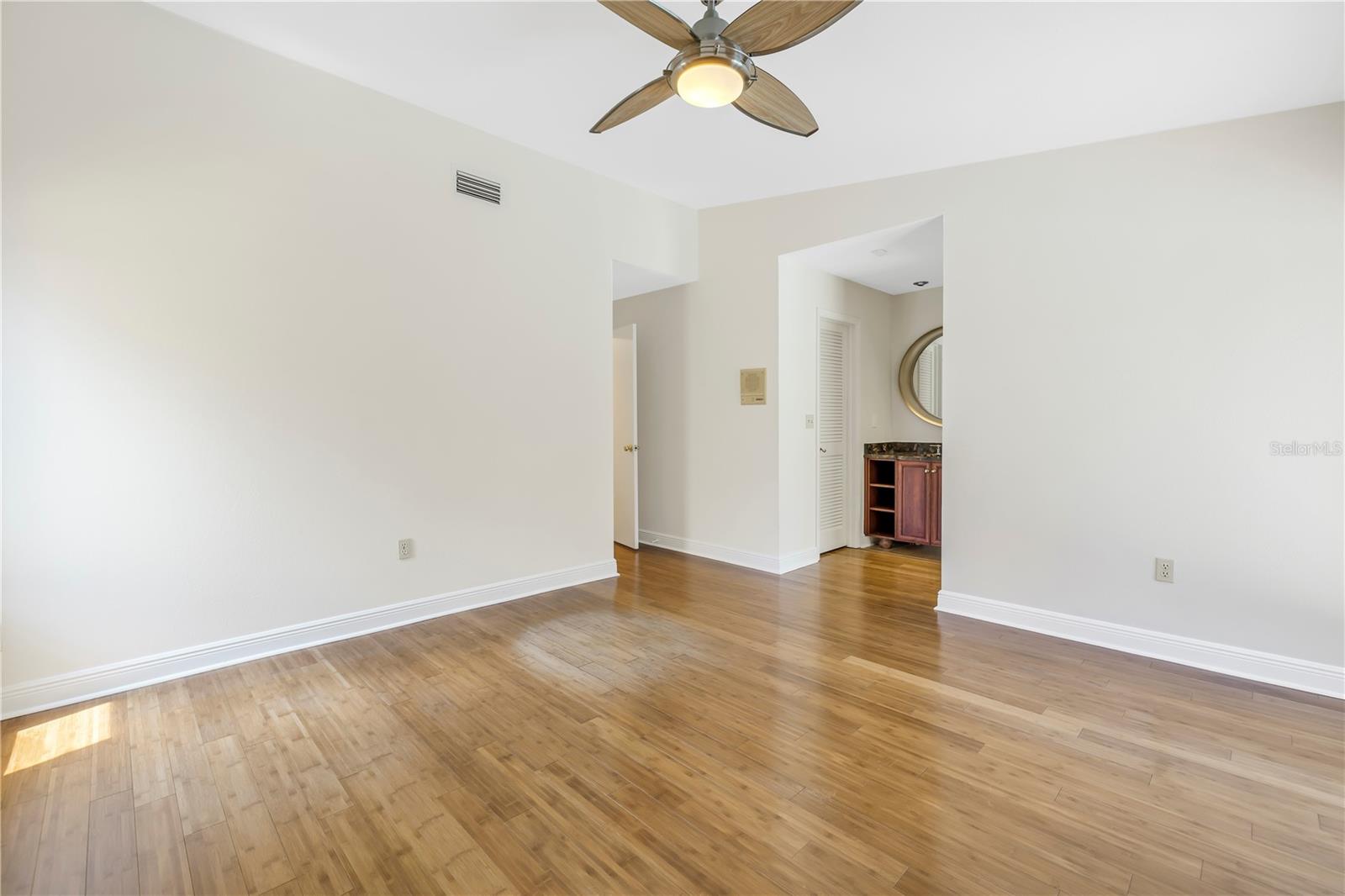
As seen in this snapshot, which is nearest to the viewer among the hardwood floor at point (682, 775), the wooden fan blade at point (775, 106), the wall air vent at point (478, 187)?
the hardwood floor at point (682, 775)

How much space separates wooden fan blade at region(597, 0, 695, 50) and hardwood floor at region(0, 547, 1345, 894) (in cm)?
249

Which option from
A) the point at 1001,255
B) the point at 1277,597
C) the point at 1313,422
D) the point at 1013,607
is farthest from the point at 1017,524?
the point at 1001,255

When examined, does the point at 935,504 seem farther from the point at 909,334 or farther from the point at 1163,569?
the point at 1163,569

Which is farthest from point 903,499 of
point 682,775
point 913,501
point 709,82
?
point 709,82

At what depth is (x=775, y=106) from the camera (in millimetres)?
2441

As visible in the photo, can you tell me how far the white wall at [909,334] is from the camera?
5.68m

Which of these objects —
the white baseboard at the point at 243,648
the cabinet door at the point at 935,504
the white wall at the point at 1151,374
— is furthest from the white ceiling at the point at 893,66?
the white baseboard at the point at 243,648

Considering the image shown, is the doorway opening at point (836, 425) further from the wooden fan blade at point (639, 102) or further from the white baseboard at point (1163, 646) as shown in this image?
the wooden fan blade at point (639, 102)

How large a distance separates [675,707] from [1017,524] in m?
2.28

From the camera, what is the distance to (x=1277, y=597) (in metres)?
2.71

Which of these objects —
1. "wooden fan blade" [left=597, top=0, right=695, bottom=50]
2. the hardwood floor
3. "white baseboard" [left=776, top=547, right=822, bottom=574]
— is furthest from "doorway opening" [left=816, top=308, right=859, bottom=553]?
"wooden fan blade" [left=597, top=0, right=695, bottom=50]

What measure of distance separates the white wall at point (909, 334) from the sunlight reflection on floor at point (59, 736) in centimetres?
589

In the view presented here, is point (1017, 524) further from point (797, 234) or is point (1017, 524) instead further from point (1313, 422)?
point (797, 234)

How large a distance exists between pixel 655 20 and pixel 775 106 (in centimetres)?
66
